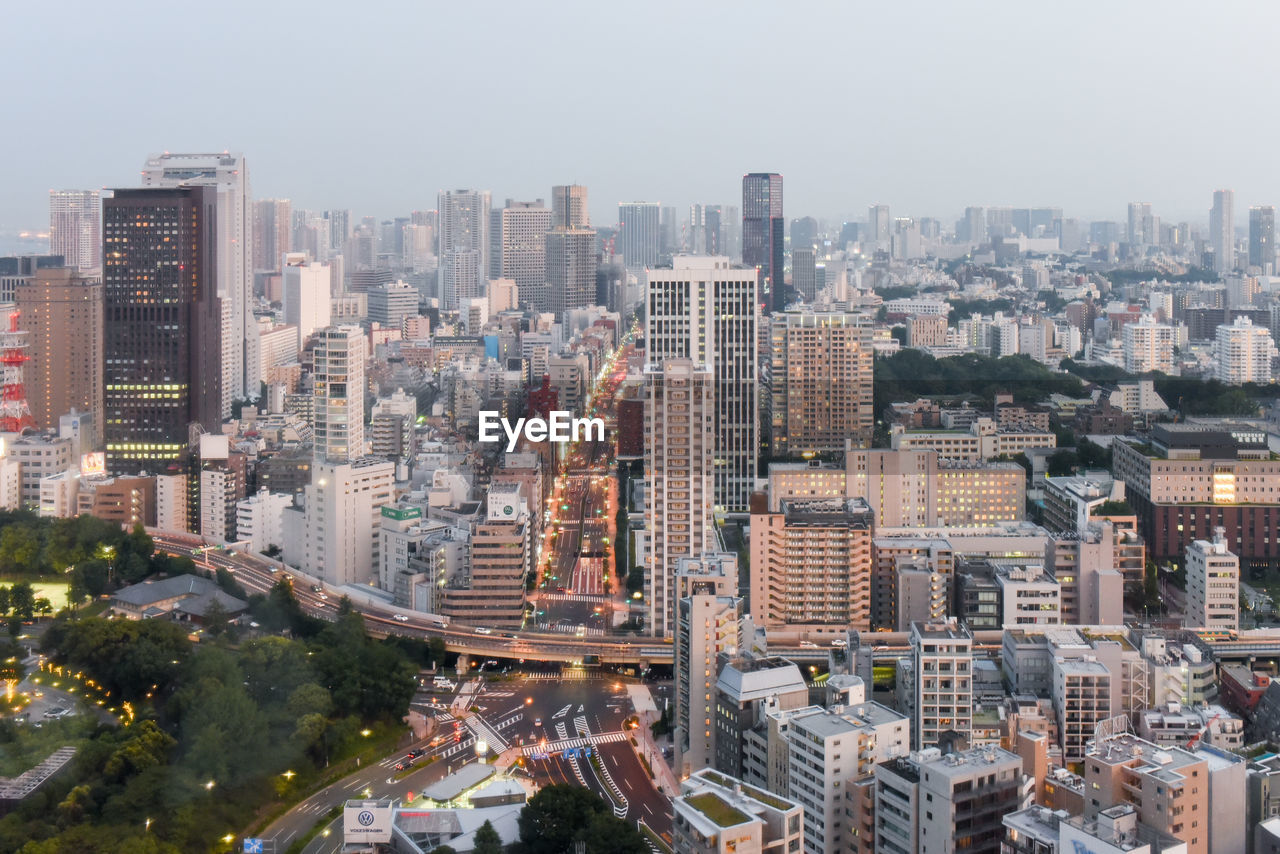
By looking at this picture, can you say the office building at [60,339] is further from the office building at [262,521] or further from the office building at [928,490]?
the office building at [928,490]

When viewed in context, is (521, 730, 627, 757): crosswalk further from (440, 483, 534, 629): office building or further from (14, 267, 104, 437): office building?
(14, 267, 104, 437): office building

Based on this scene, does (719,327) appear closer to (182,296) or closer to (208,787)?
(182,296)

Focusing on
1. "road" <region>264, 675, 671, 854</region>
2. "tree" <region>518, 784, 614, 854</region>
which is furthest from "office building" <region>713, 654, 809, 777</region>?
"tree" <region>518, 784, 614, 854</region>

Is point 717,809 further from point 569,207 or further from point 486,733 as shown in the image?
point 569,207

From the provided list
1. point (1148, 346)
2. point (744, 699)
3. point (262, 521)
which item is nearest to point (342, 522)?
point (262, 521)

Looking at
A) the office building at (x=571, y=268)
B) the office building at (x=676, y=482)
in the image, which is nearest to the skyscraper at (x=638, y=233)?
the office building at (x=571, y=268)

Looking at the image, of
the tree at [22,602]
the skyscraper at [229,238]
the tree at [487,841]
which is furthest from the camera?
the skyscraper at [229,238]
